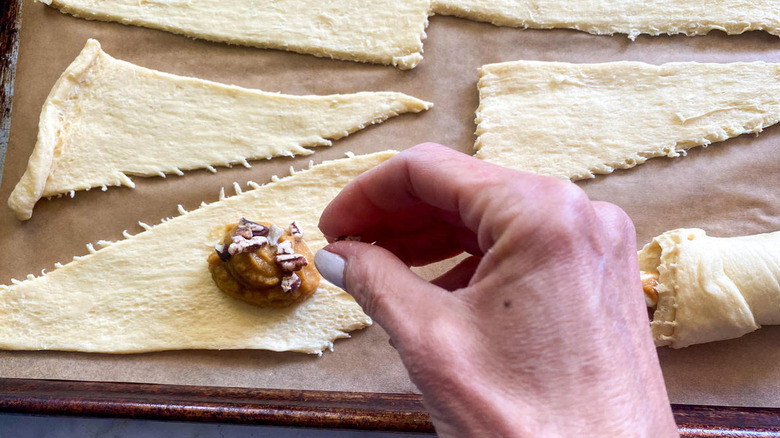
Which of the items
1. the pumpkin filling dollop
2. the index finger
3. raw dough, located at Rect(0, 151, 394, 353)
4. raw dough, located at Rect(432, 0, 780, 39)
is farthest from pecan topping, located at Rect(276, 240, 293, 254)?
raw dough, located at Rect(432, 0, 780, 39)

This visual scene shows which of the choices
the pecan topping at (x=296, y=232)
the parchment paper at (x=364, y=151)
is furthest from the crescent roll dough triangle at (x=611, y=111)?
the pecan topping at (x=296, y=232)

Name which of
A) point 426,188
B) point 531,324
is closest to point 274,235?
point 426,188

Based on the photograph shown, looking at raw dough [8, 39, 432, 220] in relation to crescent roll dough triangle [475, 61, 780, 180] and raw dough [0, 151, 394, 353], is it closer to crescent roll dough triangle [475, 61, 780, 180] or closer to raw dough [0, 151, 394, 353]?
raw dough [0, 151, 394, 353]

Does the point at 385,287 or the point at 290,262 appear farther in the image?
the point at 290,262

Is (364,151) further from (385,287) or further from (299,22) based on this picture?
(385,287)

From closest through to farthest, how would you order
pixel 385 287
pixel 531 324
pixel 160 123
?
pixel 531 324 → pixel 385 287 → pixel 160 123
